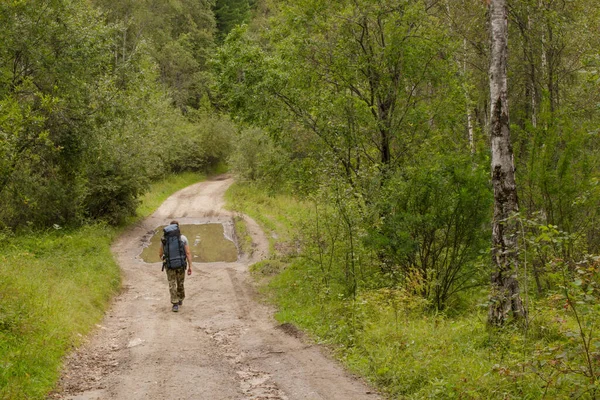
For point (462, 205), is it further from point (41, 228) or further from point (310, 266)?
point (41, 228)

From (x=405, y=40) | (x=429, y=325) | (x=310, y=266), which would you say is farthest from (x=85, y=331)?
(x=405, y=40)

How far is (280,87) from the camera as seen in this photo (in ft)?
46.2

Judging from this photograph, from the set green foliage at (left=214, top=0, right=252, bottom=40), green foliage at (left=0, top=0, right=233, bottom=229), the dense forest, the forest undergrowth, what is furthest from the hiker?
green foliage at (left=214, top=0, right=252, bottom=40)

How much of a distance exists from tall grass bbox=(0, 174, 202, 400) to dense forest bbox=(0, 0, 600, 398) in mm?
1987

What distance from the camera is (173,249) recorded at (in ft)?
39.3

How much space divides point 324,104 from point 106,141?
911 centimetres

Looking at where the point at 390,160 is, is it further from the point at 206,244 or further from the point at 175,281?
the point at 206,244

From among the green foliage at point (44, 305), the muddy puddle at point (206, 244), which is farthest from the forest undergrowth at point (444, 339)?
the muddy puddle at point (206, 244)

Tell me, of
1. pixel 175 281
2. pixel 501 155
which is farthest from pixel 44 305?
pixel 501 155

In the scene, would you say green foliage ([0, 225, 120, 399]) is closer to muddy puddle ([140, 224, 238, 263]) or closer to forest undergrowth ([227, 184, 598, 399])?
muddy puddle ([140, 224, 238, 263])

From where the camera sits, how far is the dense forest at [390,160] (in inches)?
283

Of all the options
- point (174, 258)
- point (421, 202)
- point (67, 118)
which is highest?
point (67, 118)

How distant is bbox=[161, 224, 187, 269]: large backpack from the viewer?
11.9 meters

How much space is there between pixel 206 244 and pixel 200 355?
46.0 feet
